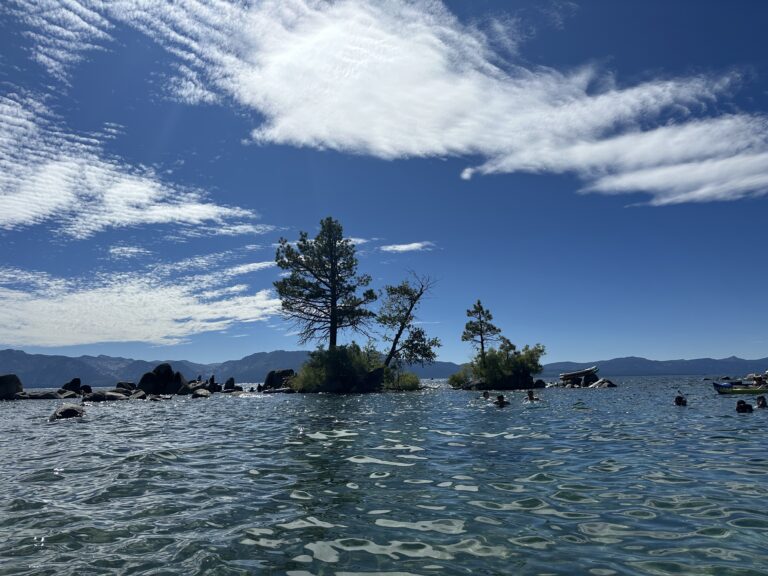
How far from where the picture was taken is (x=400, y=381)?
6034cm

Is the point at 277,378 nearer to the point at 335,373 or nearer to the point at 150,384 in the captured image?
the point at 335,373

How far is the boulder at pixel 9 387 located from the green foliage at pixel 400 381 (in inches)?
1643

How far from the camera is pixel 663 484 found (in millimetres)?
9422

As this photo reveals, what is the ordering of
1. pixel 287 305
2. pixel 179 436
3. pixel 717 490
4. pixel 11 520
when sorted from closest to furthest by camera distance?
pixel 11 520, pixel 717 490, pixel 179 436, pixel 287 305

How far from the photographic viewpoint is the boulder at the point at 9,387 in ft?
172

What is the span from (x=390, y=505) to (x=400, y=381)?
52666 mm

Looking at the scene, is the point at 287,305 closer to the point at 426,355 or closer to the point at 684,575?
the point at 426,355

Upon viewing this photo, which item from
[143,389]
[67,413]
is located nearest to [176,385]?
[143,389]

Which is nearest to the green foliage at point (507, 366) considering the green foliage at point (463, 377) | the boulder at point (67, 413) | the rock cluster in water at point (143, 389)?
the green foliage at point (463, 377)

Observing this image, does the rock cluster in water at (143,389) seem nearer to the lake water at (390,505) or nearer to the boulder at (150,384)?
the boulder at (150,384)

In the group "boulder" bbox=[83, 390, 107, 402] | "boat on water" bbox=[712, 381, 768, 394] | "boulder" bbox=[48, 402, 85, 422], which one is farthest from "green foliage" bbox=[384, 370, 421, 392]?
"boulder" bbox=[48, 402, 85, 422]

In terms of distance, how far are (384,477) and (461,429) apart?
9.19m

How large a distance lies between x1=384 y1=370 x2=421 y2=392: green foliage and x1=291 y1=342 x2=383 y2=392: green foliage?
4789 mm

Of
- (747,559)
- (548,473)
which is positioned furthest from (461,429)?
(747,559)
